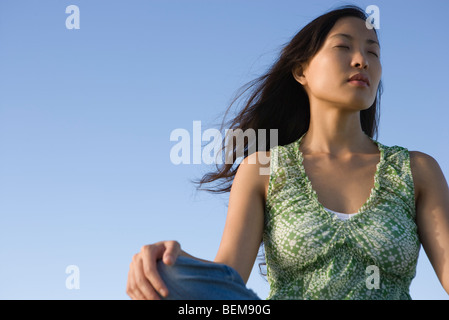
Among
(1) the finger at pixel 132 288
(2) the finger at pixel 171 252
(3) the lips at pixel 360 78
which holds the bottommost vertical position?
(1) the finger at pixel 132 288

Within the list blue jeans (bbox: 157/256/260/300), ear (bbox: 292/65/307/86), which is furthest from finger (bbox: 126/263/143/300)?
ear (bbox: 292/65/307/86)

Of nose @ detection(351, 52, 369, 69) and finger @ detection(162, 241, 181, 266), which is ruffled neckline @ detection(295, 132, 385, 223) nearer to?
nose @ detection(351, 52, 369, 69)

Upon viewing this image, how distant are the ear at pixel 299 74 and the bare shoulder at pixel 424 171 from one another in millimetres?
805

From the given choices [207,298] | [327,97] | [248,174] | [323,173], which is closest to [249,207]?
[248,174]

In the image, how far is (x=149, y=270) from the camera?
202 cm

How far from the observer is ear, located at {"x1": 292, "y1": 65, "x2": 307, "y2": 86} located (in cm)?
372

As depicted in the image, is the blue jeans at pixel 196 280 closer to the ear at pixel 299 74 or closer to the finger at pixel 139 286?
the finger at pixel 139 286

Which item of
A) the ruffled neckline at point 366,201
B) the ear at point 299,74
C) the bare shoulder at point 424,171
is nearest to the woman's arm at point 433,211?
the bare shoulder at point 424,171

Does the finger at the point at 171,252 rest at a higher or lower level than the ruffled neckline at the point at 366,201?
lower

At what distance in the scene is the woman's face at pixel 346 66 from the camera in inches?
127

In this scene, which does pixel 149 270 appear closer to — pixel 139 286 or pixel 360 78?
pixel 139 286

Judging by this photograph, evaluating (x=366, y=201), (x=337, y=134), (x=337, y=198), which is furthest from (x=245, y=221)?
(x=337, y=134)
